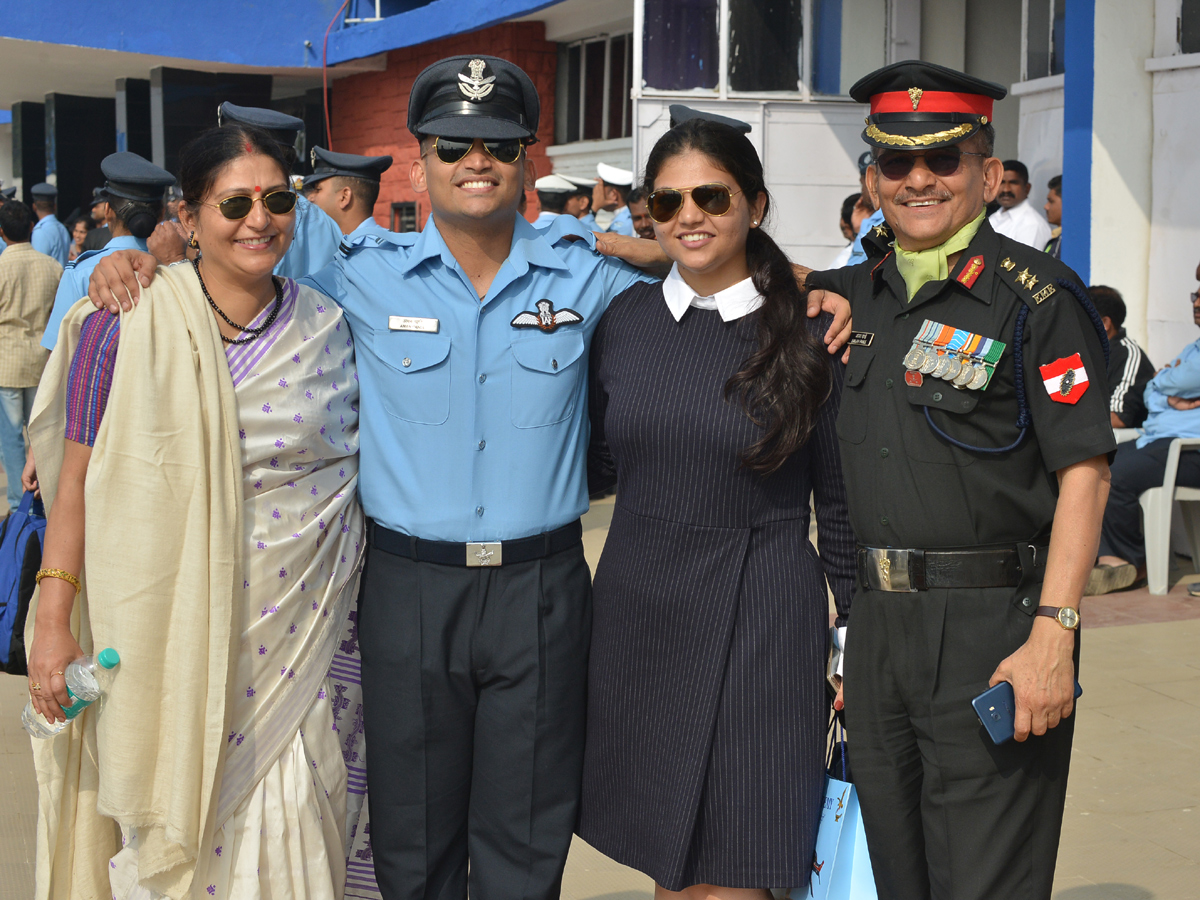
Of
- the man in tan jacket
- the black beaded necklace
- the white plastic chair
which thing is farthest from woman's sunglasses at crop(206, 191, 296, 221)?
the man in tan jacket

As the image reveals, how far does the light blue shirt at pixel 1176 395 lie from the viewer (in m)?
6.17

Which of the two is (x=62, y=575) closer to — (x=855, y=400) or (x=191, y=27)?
(x=855, y=400)

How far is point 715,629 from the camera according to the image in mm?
2525

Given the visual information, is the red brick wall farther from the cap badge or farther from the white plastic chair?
the cap badge

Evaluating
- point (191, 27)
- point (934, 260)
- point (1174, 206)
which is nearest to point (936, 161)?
point (934, 260)

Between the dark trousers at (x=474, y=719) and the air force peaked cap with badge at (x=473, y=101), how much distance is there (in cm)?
95

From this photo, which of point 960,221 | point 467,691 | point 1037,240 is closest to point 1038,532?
point 960,221

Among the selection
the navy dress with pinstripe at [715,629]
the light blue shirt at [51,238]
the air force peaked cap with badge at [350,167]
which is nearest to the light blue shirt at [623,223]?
the air force peaked cap with badge at [350,167]

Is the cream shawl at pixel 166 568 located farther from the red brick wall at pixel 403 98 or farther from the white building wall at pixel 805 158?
the red brick wall at pixel 403 98

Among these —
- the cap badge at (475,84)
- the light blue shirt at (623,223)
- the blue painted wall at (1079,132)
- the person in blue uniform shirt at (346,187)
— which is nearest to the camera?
the cap badge at (475,84)

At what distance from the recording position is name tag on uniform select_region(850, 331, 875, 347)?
247cm

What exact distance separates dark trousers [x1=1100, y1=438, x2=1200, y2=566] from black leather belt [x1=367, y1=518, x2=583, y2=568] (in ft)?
14.4

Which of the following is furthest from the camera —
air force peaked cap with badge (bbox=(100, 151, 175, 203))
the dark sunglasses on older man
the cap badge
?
air force peaked cap with badge (bbox=(100, 151, 175, 203))

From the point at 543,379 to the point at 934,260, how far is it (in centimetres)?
85
